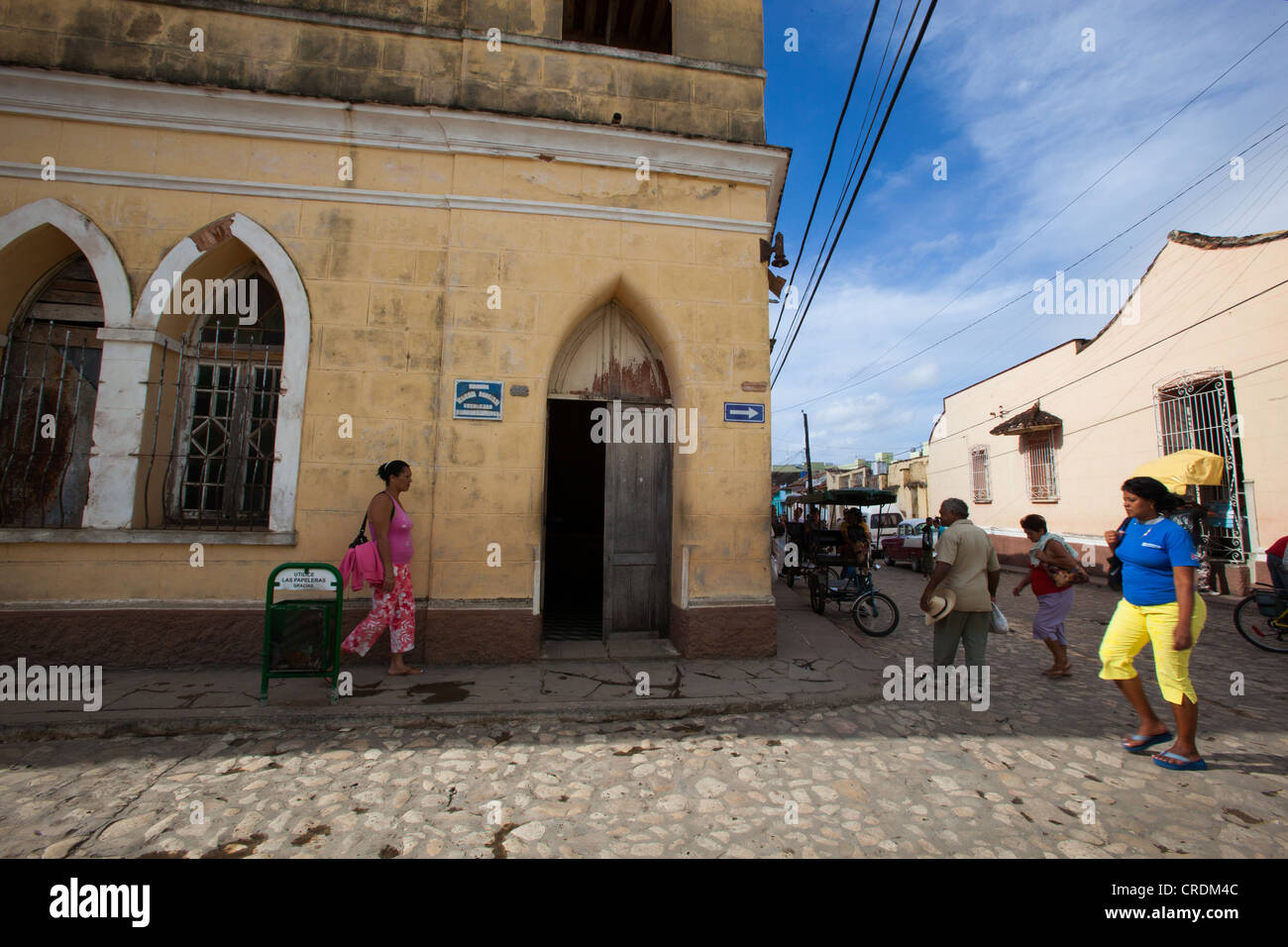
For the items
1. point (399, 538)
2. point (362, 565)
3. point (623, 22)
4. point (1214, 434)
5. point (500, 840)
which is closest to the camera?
point (500, 840)

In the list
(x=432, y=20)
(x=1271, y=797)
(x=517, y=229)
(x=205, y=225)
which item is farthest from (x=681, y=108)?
(x=1271, y=797)

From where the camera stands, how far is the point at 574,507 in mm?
12297

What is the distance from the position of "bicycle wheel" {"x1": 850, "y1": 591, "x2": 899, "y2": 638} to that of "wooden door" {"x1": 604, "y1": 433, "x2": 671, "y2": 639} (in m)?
3.24

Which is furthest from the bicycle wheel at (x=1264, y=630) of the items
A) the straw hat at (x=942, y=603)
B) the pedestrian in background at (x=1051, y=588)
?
the straw hat at (x=942, y=603)

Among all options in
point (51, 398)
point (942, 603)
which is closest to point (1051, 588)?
point (942, 603)

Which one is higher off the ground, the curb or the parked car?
the parked car

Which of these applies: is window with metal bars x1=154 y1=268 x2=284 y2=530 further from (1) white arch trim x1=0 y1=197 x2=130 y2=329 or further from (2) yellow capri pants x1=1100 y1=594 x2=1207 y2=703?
(2) yellow capri pants x1=1100 y1=594 x2=1207 y2=703

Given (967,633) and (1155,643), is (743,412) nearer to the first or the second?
(967,633)

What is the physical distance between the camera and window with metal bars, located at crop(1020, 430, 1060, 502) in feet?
54.2

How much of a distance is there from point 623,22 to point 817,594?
923cm

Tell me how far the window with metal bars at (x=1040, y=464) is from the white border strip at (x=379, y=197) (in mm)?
14686

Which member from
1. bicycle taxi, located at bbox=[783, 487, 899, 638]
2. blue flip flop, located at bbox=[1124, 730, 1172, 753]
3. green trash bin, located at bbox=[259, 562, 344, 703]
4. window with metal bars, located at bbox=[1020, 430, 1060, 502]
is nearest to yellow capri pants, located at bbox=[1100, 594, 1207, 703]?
blue flip flop, located at bbox=[1124, 730, 1172, 753]

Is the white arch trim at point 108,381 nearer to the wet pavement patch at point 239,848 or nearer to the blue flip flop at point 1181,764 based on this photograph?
the wet pavement patch at point 239,848

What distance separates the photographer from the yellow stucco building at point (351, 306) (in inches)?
215
